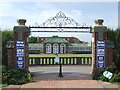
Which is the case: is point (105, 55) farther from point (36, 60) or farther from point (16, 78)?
point (36, 60)

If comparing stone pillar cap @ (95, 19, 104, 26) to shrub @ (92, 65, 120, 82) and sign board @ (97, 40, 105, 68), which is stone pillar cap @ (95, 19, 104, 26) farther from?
shrub @ (92, 65, 120, 82)

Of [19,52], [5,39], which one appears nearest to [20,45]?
[19,52]

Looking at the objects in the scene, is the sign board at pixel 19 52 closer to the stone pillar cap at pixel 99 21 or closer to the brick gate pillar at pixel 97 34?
the brick gate pillar at pixel 97 34

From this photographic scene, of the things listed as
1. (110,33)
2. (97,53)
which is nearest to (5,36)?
(97,53)

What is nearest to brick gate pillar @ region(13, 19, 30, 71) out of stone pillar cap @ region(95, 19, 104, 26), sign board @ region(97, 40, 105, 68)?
stone pillar cap @ region(95, 19, 104, 26)

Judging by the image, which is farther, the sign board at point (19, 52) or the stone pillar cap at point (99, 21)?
the stone pillar cap at point (99, 21)

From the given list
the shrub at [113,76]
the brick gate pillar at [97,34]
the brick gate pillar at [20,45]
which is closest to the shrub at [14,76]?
the brick gate pillar at [20,45]

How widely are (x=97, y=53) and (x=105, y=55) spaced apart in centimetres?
46

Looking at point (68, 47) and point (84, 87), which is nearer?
point (84, 87)

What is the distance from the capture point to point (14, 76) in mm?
9336

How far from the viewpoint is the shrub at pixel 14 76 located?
29.2 ft

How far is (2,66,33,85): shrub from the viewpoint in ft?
29.2

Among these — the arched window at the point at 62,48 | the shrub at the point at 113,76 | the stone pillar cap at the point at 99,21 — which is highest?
the stone pillar cap at the point at 99,21

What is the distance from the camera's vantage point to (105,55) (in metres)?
10.7
